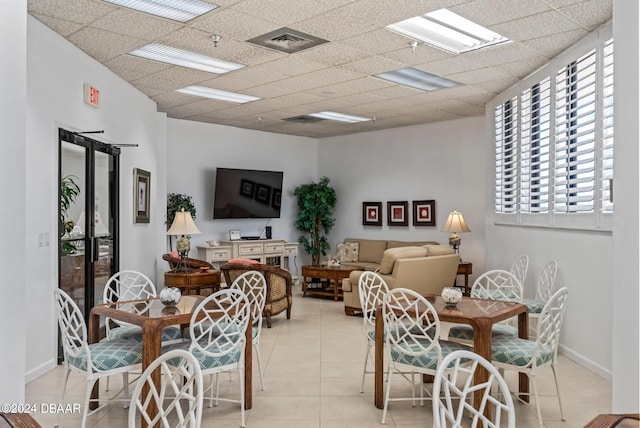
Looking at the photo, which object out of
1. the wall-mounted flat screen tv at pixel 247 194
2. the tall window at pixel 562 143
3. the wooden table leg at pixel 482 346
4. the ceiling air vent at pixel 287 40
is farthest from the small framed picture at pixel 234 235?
the wooden table leg at pixel 482 346

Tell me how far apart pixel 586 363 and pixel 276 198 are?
21.8 feet

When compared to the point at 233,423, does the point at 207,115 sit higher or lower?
higher

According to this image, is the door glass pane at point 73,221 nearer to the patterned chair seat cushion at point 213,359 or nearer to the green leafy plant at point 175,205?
the patterned chair seat cushion at point 213,359

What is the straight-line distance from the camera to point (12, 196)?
7.20 ft

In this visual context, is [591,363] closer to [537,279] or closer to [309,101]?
[537,279]

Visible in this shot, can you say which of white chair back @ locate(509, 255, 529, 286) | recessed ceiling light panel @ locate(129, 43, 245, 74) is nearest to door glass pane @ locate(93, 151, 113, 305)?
recessed ceiling light panel @ locate(129, 43, 245, 74)

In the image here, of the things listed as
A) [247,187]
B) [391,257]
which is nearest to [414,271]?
[391,257]

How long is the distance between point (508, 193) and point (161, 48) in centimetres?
463

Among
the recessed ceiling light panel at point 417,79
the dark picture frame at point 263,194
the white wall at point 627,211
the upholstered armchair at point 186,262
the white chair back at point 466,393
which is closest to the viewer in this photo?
the white chair back at point 466,393

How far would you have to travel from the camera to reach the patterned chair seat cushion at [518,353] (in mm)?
3324

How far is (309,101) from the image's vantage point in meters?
7.54

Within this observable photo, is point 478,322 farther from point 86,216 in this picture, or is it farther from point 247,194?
point 247,194

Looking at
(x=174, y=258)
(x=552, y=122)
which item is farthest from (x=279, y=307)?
(x=552, y=122)

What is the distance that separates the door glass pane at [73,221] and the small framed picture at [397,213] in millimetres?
6087
